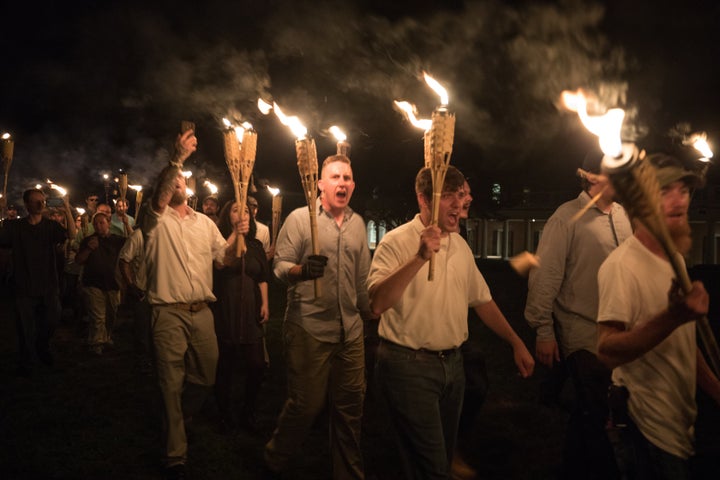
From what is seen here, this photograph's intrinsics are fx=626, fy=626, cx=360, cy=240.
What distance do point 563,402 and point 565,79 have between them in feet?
9.85

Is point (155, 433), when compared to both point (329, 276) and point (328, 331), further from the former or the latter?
point (329, 276)

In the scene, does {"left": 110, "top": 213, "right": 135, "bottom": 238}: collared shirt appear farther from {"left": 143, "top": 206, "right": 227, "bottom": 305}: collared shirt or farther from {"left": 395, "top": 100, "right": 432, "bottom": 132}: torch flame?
{"left": 395, "top": 100, "right": 432, "bottom": 132}: torch flame

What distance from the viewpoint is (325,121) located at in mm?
20156

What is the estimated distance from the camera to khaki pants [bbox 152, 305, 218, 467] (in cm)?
482

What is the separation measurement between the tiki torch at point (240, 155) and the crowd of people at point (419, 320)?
0.56 feet

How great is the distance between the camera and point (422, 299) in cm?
366

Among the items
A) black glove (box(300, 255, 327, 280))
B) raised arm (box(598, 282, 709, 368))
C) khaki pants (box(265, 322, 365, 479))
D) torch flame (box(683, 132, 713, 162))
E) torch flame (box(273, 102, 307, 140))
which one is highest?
torch flame (box(273, 102, 307, 140))

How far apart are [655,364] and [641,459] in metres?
0.42

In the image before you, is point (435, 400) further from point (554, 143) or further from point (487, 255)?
point (487, 255)

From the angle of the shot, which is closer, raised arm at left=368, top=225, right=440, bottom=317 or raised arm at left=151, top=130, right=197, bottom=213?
raised arm at left=368, top=225, right=440, bottom=317

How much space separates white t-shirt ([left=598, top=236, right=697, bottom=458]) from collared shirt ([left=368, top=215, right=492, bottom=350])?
3.37 ft

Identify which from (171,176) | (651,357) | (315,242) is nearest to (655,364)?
(651,357)

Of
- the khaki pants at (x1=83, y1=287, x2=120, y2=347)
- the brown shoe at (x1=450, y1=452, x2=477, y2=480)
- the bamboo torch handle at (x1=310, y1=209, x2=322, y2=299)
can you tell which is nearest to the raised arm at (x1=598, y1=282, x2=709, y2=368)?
the bamboo torch handle at (x1=310, y1=209, x2=322, y2=299)

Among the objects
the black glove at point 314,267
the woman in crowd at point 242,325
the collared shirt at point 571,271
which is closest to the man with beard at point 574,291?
the collared shirt at point 571,271
